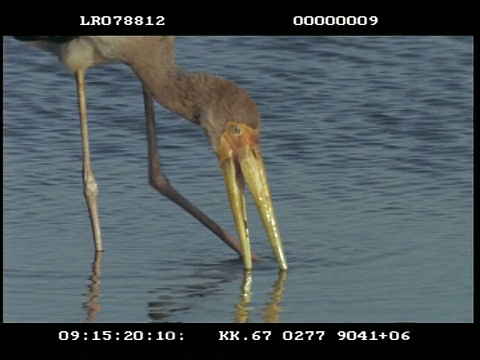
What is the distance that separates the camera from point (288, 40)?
48.0 feet

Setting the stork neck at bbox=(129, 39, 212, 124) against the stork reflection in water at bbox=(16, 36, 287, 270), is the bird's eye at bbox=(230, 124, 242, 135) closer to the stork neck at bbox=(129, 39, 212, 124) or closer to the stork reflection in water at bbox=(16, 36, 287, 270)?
the stork reflection in water at bbox=(16, 36, 287, 270)

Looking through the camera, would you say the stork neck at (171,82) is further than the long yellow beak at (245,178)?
Yes

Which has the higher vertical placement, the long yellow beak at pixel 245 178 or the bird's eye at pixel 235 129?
the bird's eye at pixel 235 129

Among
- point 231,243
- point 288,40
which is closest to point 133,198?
point 231,243

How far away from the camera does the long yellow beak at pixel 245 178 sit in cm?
991

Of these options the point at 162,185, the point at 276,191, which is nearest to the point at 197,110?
the point at 162,185

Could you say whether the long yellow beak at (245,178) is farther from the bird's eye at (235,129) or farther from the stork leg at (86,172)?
the stork leg at (86,172)

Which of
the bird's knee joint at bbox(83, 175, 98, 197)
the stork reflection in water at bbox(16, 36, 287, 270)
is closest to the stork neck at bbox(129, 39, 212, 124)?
the stork reflection in water at bbox(16, 36, 287, 270)

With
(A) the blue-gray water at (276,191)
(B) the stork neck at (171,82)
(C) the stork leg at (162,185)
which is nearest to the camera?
(A) the blue-gray water at (276,191)

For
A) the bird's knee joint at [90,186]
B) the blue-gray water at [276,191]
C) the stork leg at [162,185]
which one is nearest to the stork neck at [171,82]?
the stork leg at [162,185]

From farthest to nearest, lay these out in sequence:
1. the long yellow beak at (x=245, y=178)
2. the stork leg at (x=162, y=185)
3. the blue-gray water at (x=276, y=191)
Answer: the stork leg at (x=162, y=185)
the long yellow beak at (x=245, y=178)
the blue-gray water at (x=276, y=191)

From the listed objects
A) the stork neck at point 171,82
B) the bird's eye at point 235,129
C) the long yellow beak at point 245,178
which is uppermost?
the stork neck at point 171,82
